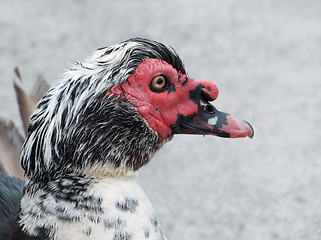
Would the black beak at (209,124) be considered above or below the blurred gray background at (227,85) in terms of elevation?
above

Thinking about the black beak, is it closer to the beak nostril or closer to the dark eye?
the beak nostril

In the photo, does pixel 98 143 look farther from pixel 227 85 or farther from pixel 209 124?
pixel 227 85

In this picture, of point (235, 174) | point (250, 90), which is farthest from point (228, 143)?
point (250, 90)

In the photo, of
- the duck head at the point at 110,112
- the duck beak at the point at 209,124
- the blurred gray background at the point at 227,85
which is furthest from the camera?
the blurred gray background at the point at 227,85

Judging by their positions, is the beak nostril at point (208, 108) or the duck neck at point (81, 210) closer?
the duck neck at point (81, 210)

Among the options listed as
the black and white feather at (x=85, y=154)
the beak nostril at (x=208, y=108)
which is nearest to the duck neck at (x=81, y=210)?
the black and white feather at (x=85, y=154)

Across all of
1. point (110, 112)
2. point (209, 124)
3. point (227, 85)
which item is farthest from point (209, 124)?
point (227, 85)

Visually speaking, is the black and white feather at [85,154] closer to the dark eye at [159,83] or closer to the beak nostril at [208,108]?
the dark eye at [159,83]

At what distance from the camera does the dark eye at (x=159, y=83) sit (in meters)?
2.10

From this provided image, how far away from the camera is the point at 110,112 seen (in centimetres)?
204

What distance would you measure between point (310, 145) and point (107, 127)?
8.31 feet

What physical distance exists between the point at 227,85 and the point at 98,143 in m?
2.93

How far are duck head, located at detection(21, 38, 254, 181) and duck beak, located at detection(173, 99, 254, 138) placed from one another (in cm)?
4

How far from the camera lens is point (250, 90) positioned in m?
4.79
